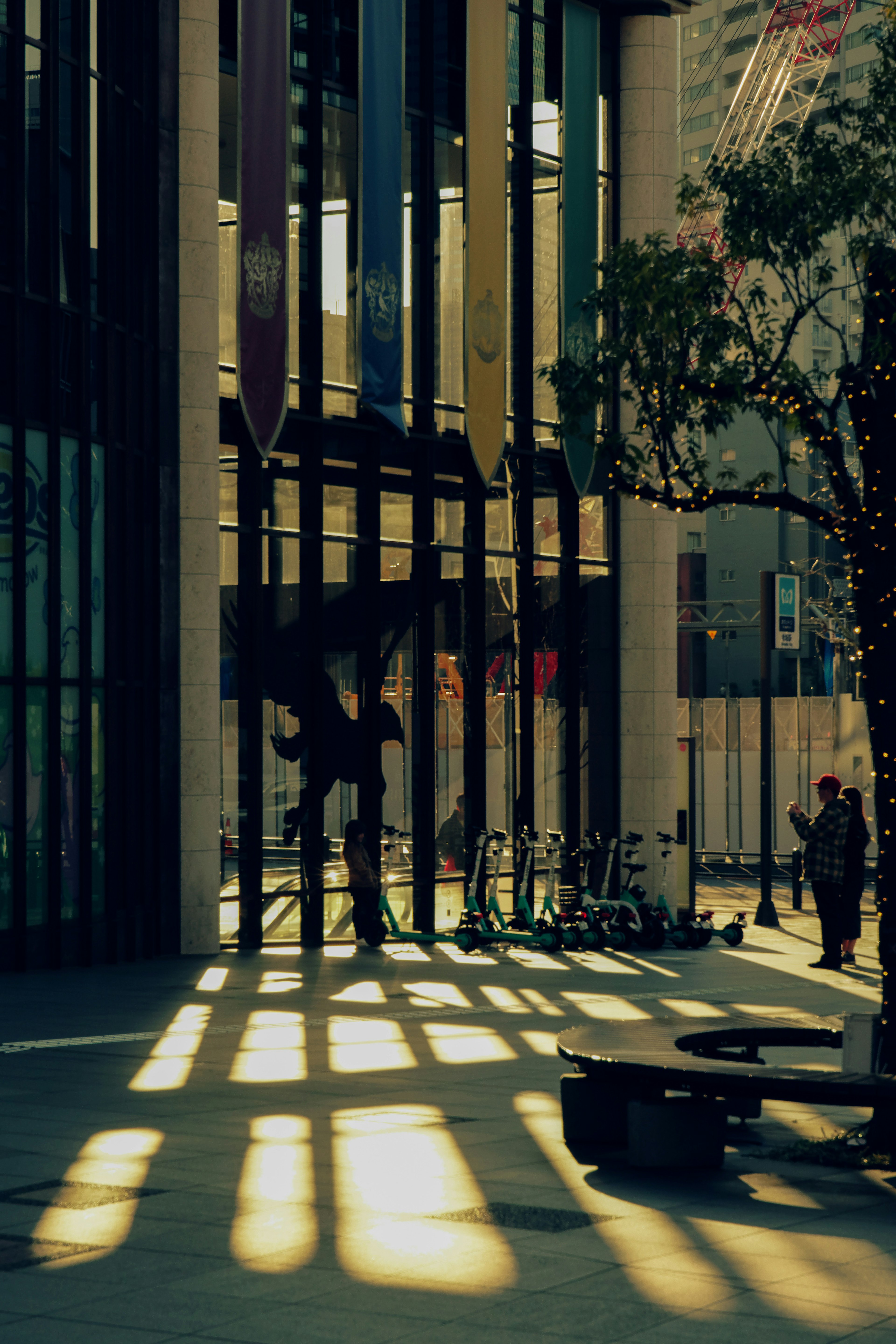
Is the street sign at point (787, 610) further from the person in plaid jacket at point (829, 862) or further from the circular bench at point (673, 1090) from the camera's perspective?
the circular bench at point (673, 1090)

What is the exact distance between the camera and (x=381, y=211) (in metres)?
19.7

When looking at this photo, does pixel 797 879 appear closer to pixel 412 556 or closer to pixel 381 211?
pixel 412 556

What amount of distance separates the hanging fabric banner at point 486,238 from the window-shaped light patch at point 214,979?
24.4 ft

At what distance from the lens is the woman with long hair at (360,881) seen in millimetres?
18516

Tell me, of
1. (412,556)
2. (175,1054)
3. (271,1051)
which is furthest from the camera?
(412,556)

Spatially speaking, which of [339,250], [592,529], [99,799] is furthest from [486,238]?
[99,799]

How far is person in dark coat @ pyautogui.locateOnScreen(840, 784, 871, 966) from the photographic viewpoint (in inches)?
669

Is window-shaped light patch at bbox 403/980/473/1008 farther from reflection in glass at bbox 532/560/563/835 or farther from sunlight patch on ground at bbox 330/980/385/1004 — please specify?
reflection in glass at bbox 532/560/563/835

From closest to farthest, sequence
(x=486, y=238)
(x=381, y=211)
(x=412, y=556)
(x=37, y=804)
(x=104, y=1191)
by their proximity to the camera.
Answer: (x=104, y=1191), (x=37, y=804), (x=381, y=211), (x=412, y=556), (x=486, y=238)

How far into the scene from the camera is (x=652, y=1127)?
24.6 ft

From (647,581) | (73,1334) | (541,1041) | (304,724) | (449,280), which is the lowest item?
(541,1041)

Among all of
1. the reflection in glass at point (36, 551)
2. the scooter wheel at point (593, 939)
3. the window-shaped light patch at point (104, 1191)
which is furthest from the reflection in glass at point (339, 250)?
the window-shaped light patch at point (104, 1191)

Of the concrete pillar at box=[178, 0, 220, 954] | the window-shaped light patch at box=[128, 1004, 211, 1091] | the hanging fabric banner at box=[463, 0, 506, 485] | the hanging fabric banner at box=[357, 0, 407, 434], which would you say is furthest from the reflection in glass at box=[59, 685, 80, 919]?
the hanging fabric banner at box=[463, 0, 506, 485]

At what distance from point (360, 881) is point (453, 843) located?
8.11 ft
